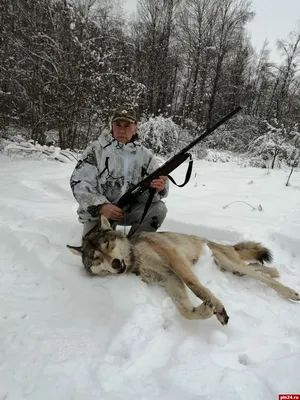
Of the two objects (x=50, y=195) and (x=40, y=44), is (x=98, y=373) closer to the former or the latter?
(x=50, y=195)

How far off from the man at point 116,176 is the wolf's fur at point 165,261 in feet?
1.66

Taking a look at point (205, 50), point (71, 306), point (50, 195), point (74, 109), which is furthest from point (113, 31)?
point (71, 306)

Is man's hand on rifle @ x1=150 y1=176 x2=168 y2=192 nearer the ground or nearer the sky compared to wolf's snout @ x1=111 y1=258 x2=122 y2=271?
nearer the sky

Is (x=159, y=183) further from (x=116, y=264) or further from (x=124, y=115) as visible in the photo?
(x=116, y=264)

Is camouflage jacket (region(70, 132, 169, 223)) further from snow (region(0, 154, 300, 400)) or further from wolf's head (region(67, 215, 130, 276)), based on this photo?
snow (region(0, 154, 300, 400))

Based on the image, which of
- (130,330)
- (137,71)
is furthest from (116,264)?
(137,71)

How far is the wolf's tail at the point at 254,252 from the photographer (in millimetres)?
3201

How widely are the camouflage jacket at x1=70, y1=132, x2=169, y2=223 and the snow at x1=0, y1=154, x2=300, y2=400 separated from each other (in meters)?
0.70

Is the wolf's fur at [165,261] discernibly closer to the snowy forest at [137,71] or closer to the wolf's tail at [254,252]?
the wolf's tail at [254,252]

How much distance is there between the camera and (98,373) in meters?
1.72

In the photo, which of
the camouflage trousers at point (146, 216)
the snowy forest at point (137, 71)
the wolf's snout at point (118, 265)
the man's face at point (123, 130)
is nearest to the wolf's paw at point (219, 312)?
the wolf's snout at point (118, 265)

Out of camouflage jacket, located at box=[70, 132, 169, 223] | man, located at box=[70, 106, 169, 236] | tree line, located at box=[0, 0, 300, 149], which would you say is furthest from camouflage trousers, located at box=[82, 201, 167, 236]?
tree line, located at box=[0, 0, 300, 149]

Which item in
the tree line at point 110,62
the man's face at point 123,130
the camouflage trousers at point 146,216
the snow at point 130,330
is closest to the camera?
the snow at point 130,330

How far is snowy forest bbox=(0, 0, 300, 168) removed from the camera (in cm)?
1012
